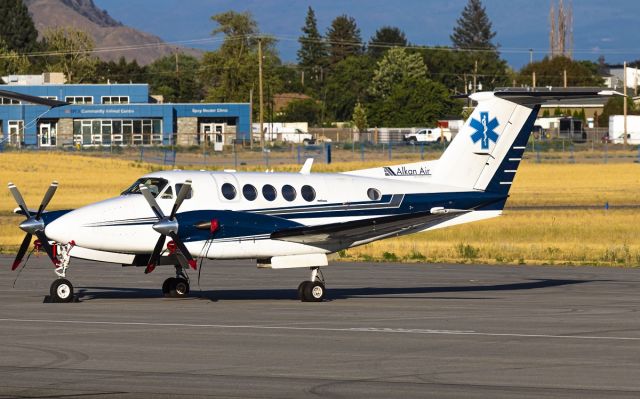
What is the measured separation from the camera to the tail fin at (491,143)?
25.4 metres

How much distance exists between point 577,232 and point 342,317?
2592cm

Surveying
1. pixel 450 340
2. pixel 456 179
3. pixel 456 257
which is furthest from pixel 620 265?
pixel 450 340

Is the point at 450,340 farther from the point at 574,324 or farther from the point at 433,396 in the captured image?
the point at 433,396

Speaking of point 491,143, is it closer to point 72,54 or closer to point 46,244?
point 46,244

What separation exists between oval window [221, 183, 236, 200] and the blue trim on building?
8737 cm

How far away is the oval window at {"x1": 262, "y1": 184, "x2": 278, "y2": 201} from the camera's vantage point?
901 inches

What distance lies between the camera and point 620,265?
3275 cm

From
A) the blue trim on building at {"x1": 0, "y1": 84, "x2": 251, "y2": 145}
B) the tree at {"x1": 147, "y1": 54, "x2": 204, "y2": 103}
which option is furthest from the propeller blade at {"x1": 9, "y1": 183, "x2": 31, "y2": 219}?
the tree at {"x1": 147, "y1": 54, "x2": 204, "y2": 103}

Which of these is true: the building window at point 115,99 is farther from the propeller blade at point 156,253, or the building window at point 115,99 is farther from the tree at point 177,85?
the propeller blade at point 156,253

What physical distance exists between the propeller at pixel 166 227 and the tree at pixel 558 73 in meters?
148

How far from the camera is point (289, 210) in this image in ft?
75.6

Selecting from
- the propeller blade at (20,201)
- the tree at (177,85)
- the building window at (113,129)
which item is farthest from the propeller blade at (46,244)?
the tree at (177,85)

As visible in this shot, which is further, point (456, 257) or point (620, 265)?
point (456, 257)

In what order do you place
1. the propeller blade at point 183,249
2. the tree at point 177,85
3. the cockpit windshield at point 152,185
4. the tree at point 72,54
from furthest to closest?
the tree at point 177,85 → the tree at point 72,54 → the cockpit windshield at point 152,185 → the propeller blade at point 183,249
